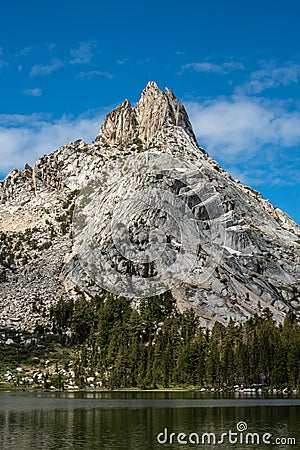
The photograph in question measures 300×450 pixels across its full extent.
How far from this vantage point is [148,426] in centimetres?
6381

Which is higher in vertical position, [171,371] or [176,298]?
[176,298]

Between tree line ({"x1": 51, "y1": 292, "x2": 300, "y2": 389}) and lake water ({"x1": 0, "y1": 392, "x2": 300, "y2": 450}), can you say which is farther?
tree line ({"x1": 51, "y1": 292, "x2": 300, "y2": 389})

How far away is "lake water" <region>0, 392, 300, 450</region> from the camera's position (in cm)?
5288

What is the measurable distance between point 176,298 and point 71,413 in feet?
399

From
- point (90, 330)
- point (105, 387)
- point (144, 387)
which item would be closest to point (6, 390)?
point (105, 387)

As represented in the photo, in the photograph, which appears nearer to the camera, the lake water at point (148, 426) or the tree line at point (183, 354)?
the lake water at point (148, 426)

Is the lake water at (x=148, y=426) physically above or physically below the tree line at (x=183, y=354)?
below

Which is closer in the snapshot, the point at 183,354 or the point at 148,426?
the point at 148,426

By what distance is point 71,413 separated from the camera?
253 ft

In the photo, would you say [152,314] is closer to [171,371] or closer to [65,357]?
[65,357]

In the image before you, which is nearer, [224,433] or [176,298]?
[224,433]

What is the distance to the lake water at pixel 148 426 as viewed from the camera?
52875 millimetres

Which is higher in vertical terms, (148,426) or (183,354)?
(183,354)

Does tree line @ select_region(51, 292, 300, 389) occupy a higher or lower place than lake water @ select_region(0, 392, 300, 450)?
higher
